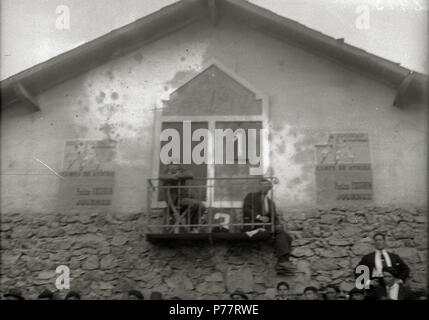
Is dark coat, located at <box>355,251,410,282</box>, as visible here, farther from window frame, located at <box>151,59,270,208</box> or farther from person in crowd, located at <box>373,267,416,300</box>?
window frame, located at <box>151,59,270,208</box>

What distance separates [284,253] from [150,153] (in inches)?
121

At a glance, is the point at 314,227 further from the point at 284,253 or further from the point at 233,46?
the point at 233,46

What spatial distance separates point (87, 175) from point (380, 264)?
17.3ft

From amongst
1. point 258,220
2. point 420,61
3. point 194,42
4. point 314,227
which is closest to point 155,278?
point 258,220

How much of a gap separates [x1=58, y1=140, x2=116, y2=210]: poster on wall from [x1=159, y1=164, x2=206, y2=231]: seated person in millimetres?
1095

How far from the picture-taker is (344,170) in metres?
11.4

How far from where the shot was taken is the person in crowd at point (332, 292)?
10.2 metres

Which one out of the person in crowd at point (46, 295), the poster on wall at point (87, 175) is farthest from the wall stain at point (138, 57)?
the person in crowd at point (46, 295)

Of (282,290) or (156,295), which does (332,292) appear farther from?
(156,295)

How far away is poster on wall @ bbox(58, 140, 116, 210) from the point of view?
11547 millimetres

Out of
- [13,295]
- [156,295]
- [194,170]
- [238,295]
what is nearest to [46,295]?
[13,295]

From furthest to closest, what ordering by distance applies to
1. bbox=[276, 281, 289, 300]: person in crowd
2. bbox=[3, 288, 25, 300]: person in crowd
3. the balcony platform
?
the balcony platform → bbox=[3, 288, 25, 300]: person in crowd → bbox=[276, 281, 289, 300]: person in crowd

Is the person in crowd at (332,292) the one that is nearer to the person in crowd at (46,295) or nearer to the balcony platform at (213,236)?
the balcony platform at (213,236)

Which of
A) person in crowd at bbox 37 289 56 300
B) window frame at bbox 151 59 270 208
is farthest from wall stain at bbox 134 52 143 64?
person in crowd at bbox 37 289 56 300
